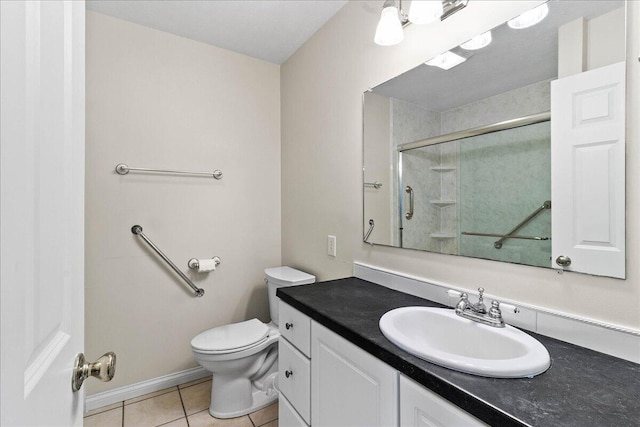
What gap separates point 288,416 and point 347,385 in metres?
0.54

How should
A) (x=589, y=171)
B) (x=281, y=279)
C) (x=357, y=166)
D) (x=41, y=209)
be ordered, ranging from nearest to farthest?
(x=41, y=209)
(x=589, y=171)
(x=357, y=166)
(x=281, y=279)

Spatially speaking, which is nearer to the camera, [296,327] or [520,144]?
[520,144]

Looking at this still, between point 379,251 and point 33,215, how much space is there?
4.49ft

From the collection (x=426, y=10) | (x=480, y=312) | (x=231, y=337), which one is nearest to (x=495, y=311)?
(x=480, y=312)

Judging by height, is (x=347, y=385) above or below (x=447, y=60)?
below

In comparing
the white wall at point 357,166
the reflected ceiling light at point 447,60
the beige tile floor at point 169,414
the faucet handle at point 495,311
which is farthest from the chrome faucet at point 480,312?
the beige tile floor at point 169,414

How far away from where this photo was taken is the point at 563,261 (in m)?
0.92

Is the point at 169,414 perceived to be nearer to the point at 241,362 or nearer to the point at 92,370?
the point at 241,362

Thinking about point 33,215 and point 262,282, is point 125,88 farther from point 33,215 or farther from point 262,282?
point 33,215

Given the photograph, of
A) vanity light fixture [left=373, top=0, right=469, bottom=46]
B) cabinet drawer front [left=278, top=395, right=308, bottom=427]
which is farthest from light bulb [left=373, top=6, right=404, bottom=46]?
cabinet drawer front [left=278, top=395, right=308, bottom=427]

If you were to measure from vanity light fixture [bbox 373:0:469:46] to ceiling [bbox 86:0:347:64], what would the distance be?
62cm

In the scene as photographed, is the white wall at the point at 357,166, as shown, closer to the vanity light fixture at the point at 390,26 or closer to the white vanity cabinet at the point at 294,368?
the vanity light fixture at the point at 390,26

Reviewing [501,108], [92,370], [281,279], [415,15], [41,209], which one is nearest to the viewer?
[41,209]

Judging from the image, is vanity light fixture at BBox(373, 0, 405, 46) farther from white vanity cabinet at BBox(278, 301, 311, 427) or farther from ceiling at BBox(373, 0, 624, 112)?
white vanity cabinet at BBox(278, 301, 311, 427)
